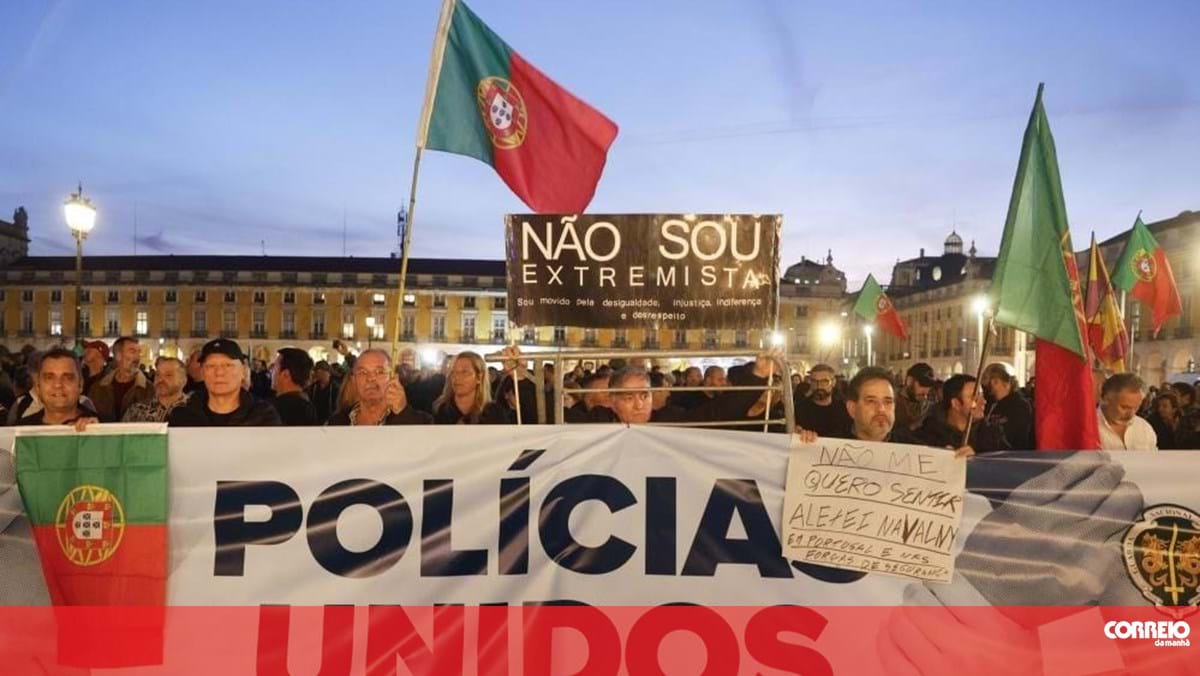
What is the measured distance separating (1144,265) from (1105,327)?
4864 mm

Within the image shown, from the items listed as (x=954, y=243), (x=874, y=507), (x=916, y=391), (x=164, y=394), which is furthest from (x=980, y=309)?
(x=954, y=243)

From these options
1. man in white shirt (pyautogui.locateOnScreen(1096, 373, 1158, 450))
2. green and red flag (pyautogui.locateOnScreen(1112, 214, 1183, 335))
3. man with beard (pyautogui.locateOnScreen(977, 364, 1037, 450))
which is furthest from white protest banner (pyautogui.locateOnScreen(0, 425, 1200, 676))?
green and red flag (pyautogui.locateOnScreen(1112, 214, 1183, 335))

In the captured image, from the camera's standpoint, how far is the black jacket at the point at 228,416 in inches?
178

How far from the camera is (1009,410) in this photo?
7270mm

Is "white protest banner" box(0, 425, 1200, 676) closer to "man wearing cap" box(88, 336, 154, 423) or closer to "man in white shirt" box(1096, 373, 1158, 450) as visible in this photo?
"man in white shirt" box(1096, 373, 1158, 450)

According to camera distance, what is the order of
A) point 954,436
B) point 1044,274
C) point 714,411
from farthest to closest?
point 714,411 < point 954,436 < point 1044,274

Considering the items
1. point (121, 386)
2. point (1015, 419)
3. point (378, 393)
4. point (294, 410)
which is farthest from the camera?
point (121, 386)

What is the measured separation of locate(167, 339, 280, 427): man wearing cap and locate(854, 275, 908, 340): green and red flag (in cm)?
1572

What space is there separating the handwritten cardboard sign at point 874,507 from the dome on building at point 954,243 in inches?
4249

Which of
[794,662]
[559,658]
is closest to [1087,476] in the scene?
[794,662]

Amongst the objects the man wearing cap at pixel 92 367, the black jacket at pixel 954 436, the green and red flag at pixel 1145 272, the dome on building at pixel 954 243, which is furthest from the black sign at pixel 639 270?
the dome on building at pixel 954 243

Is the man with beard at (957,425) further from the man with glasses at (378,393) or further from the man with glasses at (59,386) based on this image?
the man with glasses at (59,386)

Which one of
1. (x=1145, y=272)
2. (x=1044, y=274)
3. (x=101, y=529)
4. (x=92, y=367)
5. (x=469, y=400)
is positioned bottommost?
(x=101, y=529)

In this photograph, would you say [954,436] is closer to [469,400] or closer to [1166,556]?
[1166,556]
